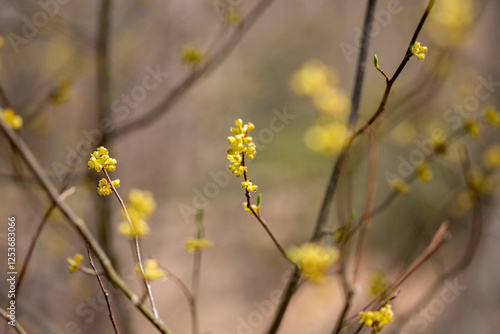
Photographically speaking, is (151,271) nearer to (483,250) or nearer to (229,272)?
(483,250)

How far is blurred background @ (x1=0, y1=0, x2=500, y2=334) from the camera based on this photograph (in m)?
3.01

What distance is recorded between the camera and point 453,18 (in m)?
3.06

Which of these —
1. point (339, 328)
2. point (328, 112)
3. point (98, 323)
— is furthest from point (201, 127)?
point (339, 328)

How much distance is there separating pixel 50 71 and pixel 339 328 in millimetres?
4146

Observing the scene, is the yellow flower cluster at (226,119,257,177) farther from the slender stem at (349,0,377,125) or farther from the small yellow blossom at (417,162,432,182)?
the small yellow blossom at (417,162,432,182)

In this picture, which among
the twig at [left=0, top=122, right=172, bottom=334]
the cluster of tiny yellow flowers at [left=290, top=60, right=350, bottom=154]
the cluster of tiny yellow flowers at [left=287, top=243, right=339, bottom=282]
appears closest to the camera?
the twig at [left=0, top=122, right=172, bottom=334]

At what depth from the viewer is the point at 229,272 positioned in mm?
5910

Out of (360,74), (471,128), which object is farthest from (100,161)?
(471,128)

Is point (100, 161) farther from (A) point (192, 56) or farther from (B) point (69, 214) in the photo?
(A) point (192, 56)

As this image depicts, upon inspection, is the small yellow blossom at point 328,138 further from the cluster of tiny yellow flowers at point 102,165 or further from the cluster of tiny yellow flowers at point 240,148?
the cluster of tiny yellow flowers at point 102,165

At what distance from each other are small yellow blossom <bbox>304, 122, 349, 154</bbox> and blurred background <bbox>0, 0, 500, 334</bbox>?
22 mm

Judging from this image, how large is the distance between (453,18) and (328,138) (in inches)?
59.4

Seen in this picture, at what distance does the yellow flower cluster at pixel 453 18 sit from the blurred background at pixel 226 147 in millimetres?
14

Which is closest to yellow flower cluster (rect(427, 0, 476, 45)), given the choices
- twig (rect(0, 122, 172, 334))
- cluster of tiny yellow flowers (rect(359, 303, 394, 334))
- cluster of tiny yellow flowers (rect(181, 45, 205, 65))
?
cluster of tiny yellow flowers (rect(181, 45, 205, 65))
